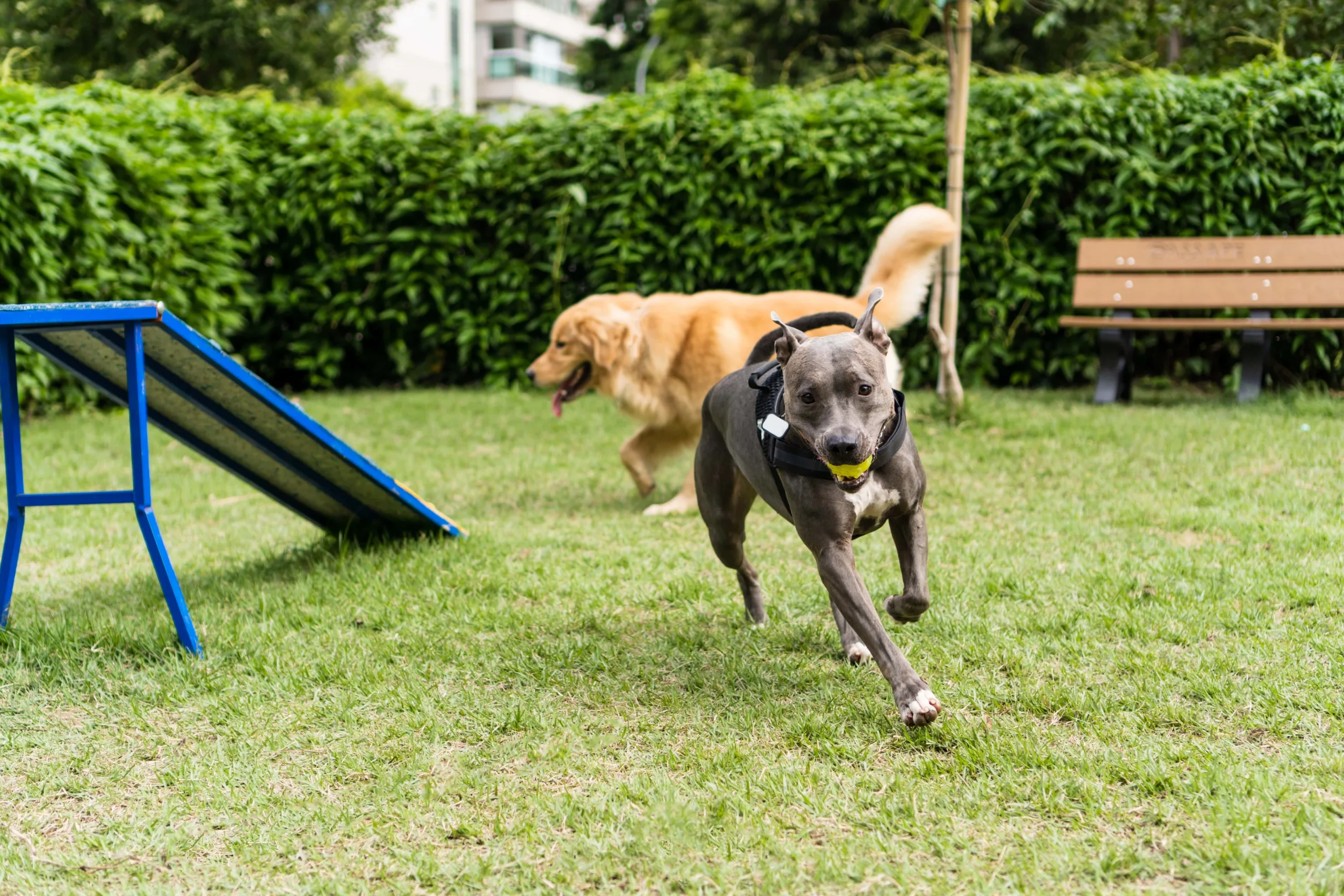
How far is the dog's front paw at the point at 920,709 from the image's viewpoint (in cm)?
269

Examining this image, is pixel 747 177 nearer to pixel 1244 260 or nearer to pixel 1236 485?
pixel 1244 260

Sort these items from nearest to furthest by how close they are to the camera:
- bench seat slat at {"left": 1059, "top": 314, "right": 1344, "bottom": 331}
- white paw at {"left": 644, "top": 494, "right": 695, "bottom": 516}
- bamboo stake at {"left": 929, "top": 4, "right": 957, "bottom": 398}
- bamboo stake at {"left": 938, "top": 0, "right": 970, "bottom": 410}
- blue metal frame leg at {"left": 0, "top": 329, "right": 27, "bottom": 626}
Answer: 1. blue metal frame leg at {"left": 0, "top": 329, "right": 27, "bottom": 626}
2. white paw at {"left": 644, "top": 494, "right": 695, "bottom": 516}
3. bamboo stake at {"left": 929, "top": 4, "right": 957, "bottom": 398}
4. bamboo stake at {"left": 938, "top": 0, "right": 970, "bottom": 410}
5. bench seat slat at {"left": 1059, "top": 314, "right": 1344, "bottom": 331}

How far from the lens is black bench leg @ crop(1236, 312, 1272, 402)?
7.73 metres

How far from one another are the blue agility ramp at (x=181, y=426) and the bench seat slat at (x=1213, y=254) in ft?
18.9

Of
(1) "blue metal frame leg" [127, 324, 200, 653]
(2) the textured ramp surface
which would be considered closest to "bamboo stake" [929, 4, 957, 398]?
(2) the textured ramp surface

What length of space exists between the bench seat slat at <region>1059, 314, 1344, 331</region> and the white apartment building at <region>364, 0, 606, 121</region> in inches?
1364

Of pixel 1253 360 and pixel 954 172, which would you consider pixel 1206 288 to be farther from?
pixel 954 172

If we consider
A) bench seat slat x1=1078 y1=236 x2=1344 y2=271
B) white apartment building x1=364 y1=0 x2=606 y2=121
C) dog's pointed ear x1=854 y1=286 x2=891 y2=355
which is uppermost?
white apartment building x1=364 y1=0 x2=606 y2=121

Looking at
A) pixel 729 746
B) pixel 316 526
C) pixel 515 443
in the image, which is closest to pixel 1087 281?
pixel 515 443

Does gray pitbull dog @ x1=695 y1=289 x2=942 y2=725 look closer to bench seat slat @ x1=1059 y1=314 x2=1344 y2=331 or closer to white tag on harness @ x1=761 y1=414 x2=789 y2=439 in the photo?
white tag on harness @ x1=761 y1=414 x2=789 y2=439

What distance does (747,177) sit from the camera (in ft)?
29.8

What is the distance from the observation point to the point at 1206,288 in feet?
26.5

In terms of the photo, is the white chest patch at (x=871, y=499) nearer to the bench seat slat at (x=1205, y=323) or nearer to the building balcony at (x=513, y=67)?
the bench seat slat at (x=1205, y=323)

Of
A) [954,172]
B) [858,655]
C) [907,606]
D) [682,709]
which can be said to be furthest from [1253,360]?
[682,709]
